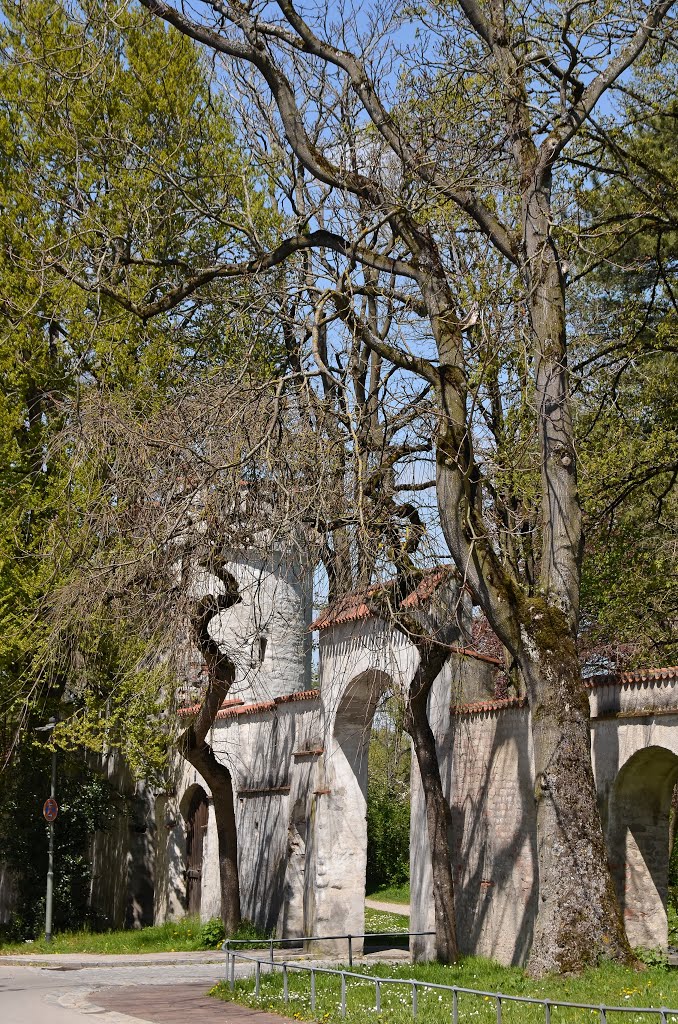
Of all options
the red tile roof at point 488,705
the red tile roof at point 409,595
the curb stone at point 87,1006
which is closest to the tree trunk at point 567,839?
the red tile roof at point 409,595

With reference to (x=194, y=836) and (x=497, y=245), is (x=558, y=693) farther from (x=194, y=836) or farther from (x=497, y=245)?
(x=194, y=836)

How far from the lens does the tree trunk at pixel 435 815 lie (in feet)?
48.5

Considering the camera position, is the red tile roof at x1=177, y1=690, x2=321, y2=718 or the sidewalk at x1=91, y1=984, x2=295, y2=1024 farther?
the red tile roof at x1=177, y1=690, x2=321, y2=718

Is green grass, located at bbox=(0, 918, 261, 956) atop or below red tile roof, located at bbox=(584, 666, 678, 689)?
below

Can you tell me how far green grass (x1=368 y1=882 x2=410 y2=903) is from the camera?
33688 mm

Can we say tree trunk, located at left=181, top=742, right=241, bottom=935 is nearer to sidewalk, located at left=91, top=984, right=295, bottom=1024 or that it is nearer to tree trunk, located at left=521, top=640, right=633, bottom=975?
sidewalk, located at left=91, top=984, right=295, bottom=1024

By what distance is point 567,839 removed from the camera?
10734 millimetres

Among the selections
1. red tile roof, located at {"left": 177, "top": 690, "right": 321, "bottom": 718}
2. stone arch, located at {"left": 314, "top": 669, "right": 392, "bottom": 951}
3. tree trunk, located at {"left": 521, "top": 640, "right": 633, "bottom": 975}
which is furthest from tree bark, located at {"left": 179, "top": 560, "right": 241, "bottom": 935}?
tree trunk, located at {"left": 521, "top": 640, "right": 633, "bottom": 975}

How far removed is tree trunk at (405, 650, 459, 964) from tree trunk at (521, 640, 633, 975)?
12.4 feet

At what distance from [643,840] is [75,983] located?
26.1 ft

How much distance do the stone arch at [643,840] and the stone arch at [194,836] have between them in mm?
12304

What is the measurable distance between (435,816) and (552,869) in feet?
14.5

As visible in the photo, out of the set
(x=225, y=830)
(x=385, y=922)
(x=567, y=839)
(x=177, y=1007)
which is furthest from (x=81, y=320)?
(x=385, y=922)

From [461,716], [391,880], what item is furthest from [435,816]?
[391,880]
